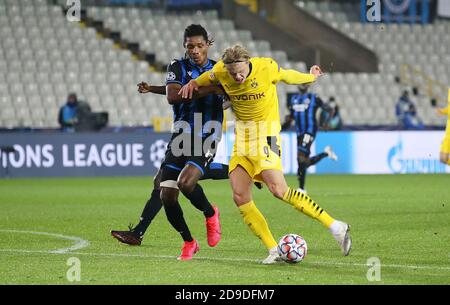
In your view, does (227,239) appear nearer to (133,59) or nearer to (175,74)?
(175,74)

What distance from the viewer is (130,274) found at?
28.8 ft

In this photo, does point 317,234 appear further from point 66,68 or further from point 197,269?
point 66,68

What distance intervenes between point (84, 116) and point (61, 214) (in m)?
9.78

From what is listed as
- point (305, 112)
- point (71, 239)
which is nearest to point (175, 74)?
point (71, 239)

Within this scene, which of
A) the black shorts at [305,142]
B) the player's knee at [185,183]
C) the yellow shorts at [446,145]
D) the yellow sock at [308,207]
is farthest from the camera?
the black shorts at [305,142]

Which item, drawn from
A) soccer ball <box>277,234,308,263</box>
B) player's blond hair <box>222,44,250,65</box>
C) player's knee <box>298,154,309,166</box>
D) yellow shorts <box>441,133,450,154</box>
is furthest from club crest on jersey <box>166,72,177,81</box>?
player's knee <box>298,154,309,166</box>

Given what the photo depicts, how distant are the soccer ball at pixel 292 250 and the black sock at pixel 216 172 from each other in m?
2.08

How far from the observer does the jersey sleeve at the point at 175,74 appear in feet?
33.2

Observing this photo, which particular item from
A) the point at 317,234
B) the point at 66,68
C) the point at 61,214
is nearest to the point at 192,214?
the point at 61,214

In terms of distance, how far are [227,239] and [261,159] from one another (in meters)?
2.23

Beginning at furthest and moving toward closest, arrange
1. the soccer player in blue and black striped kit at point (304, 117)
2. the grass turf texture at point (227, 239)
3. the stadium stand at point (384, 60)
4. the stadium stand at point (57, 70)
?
the stadium stand at point (384, 60) < the stadium stand at point (57, 70) < the soccer player in blue and black striped kit at point (304, 117) < the grass turf texture at point (227, 239)

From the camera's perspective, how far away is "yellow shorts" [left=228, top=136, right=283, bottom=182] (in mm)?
9719

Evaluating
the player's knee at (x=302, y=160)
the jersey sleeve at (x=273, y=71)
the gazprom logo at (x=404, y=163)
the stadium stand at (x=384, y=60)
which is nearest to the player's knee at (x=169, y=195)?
the jersey sleeve at (x=273, y=71)

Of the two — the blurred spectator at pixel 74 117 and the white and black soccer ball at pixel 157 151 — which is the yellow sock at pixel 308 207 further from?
the blurred spectator at pixel 74 117
